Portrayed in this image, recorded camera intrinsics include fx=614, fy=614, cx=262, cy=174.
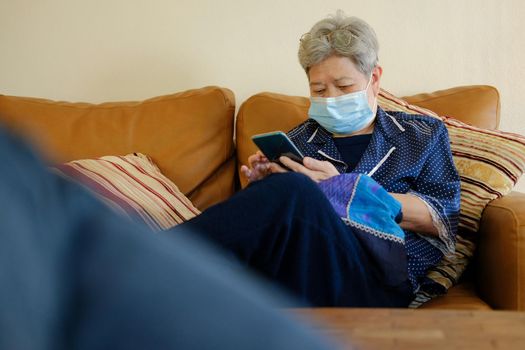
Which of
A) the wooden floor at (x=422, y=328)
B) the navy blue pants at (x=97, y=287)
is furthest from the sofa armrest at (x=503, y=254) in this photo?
the navy blue pants at (x=97, y=287)

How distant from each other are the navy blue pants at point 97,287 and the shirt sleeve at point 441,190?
1206 millimetres

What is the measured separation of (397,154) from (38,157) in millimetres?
1340

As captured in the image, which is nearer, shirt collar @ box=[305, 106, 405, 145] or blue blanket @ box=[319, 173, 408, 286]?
blue blanket @ box=[319, 173, 408, 286]

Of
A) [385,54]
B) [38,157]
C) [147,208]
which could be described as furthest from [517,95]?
[38,157]

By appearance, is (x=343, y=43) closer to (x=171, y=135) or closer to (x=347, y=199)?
(x=347, y=199)

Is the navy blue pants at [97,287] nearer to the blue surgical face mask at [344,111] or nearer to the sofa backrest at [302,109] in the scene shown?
the blue surgical face mask at [344,111]

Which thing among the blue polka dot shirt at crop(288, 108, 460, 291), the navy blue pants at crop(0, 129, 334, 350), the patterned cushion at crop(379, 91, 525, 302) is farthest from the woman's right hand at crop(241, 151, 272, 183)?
the navy blue pants at crop(0, 129, 334, 350)

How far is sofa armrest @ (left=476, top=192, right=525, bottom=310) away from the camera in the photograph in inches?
50.6

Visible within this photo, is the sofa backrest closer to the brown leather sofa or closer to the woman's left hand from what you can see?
the brown leather sofa

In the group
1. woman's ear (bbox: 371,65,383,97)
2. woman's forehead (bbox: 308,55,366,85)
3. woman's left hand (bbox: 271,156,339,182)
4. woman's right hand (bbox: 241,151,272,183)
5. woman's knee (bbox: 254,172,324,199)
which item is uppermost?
woman's forehead (bbox: 308,55,366,85)

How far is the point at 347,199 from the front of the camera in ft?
4.27

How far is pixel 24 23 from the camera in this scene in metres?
2.28

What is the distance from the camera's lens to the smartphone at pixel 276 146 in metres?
1.43

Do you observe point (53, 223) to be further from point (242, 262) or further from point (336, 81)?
point (336, 81)
